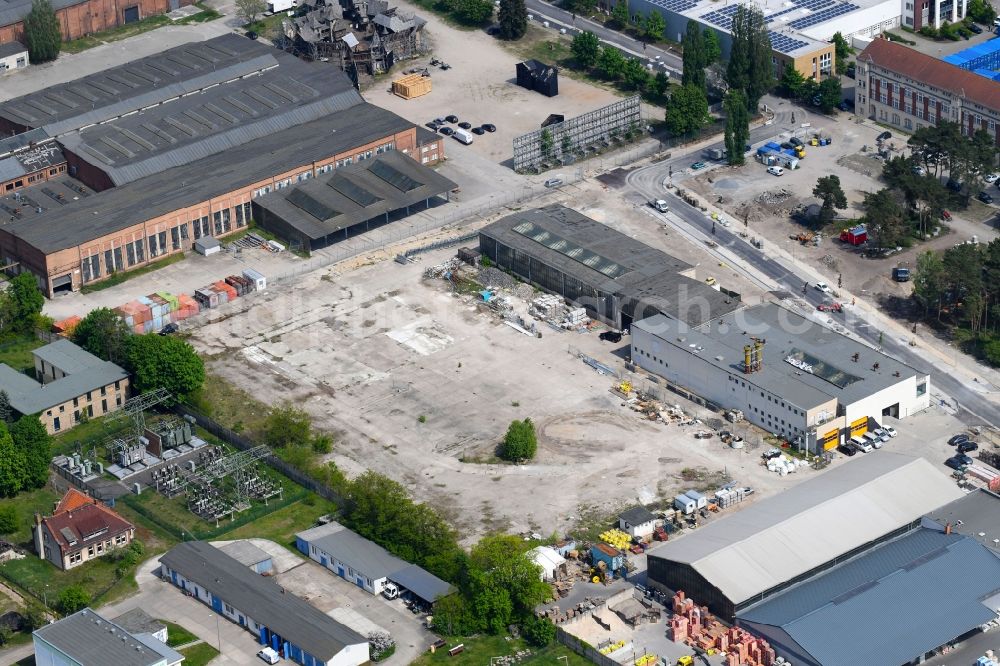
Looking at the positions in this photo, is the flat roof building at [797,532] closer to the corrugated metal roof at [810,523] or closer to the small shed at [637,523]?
the corrugated metal roof at [810,523]

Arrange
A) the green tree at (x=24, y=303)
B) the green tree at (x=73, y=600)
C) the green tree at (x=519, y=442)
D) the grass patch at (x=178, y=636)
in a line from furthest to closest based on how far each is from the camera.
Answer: the green tree at (x=24, y=303), the green tree at (x=519, y=442), the green tree at (x=73, y=600), the grass patch at (x=178, y=636)

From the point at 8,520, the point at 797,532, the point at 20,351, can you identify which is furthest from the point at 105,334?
the point at 797,532

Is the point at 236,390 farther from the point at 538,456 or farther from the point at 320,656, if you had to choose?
the point at 320,656

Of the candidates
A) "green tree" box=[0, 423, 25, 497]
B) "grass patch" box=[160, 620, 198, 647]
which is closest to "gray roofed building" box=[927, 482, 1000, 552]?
"grass patch" box=[160, 620, 198, 647]

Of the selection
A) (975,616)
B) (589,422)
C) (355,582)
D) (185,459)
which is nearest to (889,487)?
(975,616)

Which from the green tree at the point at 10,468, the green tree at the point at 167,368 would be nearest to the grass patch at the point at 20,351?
the green tree at the point at 167,368

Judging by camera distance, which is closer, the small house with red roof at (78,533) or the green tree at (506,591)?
the green tree at (506,591)
